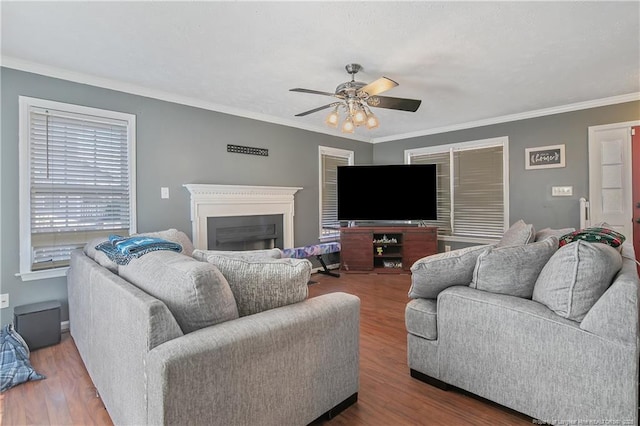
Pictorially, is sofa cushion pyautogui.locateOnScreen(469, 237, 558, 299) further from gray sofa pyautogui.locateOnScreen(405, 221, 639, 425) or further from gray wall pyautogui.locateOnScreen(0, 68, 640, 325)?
gray wall pyautogui.locateOnScreen(0, 68, 640, 325)

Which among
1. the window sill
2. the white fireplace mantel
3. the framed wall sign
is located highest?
the framed wall sign

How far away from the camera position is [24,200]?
276 centimetres

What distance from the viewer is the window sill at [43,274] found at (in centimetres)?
280

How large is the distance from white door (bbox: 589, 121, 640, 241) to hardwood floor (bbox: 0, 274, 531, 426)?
327 centimetres

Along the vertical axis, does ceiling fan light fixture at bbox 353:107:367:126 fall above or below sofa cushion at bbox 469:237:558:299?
above

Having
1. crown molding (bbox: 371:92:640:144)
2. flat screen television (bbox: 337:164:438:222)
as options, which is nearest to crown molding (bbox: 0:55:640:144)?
A: crown molding (bbox: 371:92:640:144)

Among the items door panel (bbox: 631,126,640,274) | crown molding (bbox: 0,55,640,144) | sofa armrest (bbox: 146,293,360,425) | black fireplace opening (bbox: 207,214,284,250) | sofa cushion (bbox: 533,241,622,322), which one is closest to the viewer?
sofa armrest (bbox: 146,293,360,425)

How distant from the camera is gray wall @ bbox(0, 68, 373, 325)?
272 centimetres

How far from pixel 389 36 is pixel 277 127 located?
2594 millimetres

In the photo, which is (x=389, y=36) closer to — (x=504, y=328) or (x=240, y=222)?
(x=504, y=328)

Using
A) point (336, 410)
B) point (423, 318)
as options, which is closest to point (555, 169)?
point (423, 318)

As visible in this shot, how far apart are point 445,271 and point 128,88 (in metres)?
3.46

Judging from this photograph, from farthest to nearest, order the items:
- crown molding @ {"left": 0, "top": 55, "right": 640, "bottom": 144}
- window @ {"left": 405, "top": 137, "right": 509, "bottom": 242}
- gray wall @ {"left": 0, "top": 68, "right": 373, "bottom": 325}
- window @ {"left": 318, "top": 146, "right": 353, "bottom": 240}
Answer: window @ {"left": 318, "top": 146, "right": 353, "bottom": 240}, window @ {"left": 405, "top": 137, "right": 509, "bottom": 242}, crown molding @ {"left": 0, "top": 55, "right": 640, "bottom": 144}, gray wall @ {"left": 0, "top": 68, "right": 373, "bottom": 325}

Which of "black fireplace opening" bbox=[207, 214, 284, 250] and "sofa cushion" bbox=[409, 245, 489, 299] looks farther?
"black fireplace opening" bbox=[207, 214, 284, 250]
